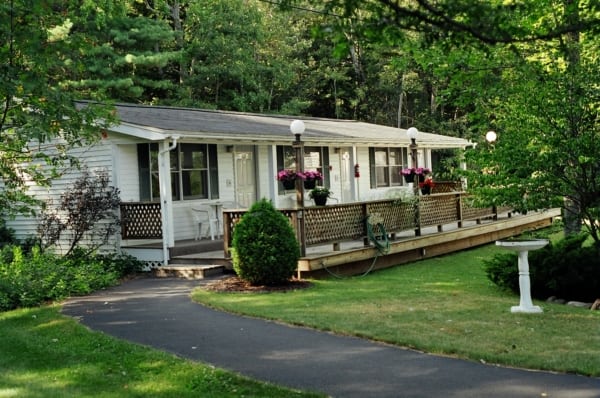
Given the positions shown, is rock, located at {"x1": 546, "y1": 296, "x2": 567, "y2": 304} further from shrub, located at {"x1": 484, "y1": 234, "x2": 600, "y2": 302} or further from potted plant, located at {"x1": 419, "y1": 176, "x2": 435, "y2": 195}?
potted plant, located at {"x1": 419, "y1": 176, "x2": 435, "y2": 195}

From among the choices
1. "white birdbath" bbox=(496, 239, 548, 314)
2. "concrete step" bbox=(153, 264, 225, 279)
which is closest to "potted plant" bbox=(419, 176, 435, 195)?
"concrete step" bbox=(153, 264, 225, 279)

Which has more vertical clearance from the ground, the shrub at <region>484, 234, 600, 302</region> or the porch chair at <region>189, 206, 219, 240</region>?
the porch chair at <region>189, 206, 219, 240</region>

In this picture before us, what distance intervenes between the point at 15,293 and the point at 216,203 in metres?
6.42

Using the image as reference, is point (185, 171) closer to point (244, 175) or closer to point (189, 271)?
point (244, 175)

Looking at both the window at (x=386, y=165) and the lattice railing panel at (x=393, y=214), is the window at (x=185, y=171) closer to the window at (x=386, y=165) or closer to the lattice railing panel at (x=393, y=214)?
the lattice railing panel at (x=393, y=214)

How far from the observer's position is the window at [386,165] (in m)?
22.9

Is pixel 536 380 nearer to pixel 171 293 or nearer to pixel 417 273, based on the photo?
pixel 171 293

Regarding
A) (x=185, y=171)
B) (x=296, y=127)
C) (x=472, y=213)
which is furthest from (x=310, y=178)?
(x=472, y=213)

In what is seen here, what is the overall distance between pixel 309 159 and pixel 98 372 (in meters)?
13.9

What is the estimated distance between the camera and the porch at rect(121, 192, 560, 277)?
13359mm

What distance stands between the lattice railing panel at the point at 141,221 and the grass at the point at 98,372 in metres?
5.95

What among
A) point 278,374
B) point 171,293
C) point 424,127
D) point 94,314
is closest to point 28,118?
point 94,314

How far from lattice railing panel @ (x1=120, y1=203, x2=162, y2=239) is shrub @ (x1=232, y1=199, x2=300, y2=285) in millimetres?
3335

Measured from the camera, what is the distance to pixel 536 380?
6.01 meters
